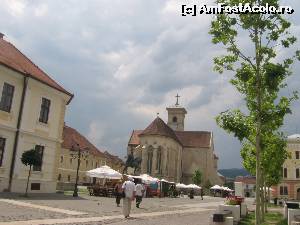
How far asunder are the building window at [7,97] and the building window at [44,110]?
3196 millimetres

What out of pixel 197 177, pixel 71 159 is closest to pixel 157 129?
pixel 197 177

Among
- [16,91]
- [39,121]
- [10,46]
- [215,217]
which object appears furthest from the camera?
[10,46]

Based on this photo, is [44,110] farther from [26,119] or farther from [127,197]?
[127,197]

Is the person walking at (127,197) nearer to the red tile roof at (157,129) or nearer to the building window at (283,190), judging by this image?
the red tile roof at (157,129)

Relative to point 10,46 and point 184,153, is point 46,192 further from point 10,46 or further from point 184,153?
point 184,153

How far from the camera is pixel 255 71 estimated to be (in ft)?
51.0

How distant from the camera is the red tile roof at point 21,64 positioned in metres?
26.2

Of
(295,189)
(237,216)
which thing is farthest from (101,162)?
(237,216)

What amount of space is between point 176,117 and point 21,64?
82234 mm

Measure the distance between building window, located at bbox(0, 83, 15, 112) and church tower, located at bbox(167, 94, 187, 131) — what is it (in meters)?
82.8

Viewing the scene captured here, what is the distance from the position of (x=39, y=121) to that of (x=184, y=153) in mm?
76498

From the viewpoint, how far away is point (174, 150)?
8800 cm

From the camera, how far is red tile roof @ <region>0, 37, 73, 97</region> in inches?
1032

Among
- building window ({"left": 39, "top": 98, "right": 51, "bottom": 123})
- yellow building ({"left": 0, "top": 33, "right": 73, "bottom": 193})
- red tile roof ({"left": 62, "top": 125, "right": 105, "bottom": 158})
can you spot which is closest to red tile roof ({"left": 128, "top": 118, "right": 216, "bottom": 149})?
red tile roof ({"left": 62, "top": 125, "right": 105, "bottom": 158})
